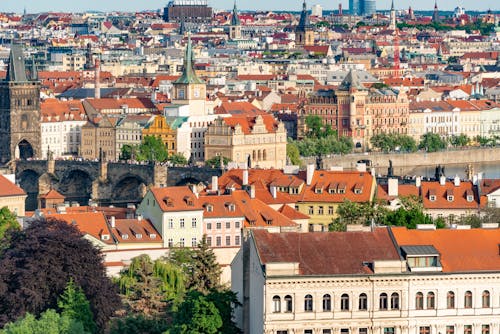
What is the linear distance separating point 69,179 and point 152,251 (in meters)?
40.0

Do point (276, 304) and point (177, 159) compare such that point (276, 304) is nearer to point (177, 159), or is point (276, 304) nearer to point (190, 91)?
point (177, 159)

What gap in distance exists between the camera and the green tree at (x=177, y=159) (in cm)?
8857

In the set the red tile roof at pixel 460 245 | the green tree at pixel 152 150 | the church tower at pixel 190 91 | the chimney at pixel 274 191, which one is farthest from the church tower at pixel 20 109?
the red tile roof at pixel 460 245

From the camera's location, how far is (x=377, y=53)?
173875 mm

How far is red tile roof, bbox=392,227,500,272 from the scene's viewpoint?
3622cm

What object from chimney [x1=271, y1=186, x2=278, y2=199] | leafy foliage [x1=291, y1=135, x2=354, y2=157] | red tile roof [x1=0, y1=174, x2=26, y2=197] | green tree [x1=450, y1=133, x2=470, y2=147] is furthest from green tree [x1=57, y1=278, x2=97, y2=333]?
green tree [x1=450, y1=133, x2=470, y2=147]

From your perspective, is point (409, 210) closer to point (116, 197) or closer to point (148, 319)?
point (148, 319)

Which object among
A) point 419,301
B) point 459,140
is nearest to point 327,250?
point 419,301

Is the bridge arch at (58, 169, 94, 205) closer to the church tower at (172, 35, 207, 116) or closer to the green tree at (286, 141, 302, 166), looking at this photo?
the church tower at (172, 35, 207, 116)

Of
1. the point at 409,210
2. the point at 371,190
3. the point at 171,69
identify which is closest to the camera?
the point at 409,210

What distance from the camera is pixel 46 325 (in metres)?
37.2

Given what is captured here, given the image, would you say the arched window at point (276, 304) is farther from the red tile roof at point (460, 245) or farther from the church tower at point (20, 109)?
the church tower at point (20, 109)

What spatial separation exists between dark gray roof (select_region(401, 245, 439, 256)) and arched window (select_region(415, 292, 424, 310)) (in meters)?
0.65

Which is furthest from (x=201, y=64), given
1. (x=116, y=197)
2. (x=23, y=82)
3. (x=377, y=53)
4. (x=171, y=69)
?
(x=116, y=197)
